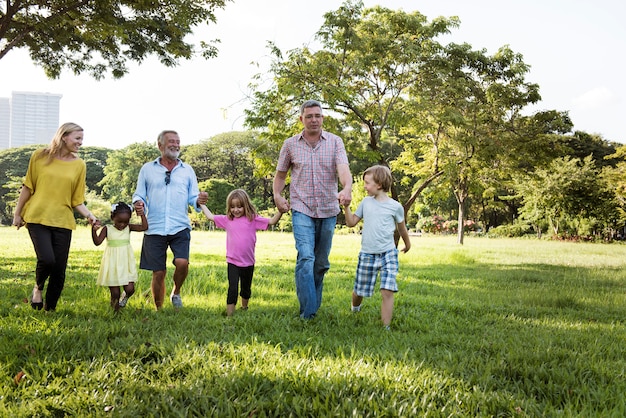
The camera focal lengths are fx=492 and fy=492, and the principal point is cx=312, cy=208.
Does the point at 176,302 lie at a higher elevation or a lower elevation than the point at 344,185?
lower

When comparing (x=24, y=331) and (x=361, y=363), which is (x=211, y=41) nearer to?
(x=24, y=331)

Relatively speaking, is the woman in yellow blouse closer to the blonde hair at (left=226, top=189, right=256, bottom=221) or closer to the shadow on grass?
the shadow on grass

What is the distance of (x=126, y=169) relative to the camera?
2242 inches

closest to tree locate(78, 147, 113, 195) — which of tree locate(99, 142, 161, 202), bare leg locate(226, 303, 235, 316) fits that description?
tree locate(99, 142, 161, 202)

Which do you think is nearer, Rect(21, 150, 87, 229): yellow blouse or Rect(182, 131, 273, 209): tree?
Rect(21, 150, 87, 229): yellow blouse

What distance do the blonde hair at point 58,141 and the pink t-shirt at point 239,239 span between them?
173 cm

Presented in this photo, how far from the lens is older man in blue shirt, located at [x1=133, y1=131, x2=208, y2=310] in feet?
17.5

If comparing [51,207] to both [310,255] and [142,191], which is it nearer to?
[142,191]

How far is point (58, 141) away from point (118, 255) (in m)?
1.31

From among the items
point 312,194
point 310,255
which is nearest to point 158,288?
point 310,255

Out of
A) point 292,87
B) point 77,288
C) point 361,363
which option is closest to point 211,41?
point 292,87

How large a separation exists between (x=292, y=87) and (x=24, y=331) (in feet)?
29.7

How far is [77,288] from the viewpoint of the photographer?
6781 mm

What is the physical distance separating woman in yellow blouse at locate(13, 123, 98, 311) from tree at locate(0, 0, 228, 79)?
19.5 ft
